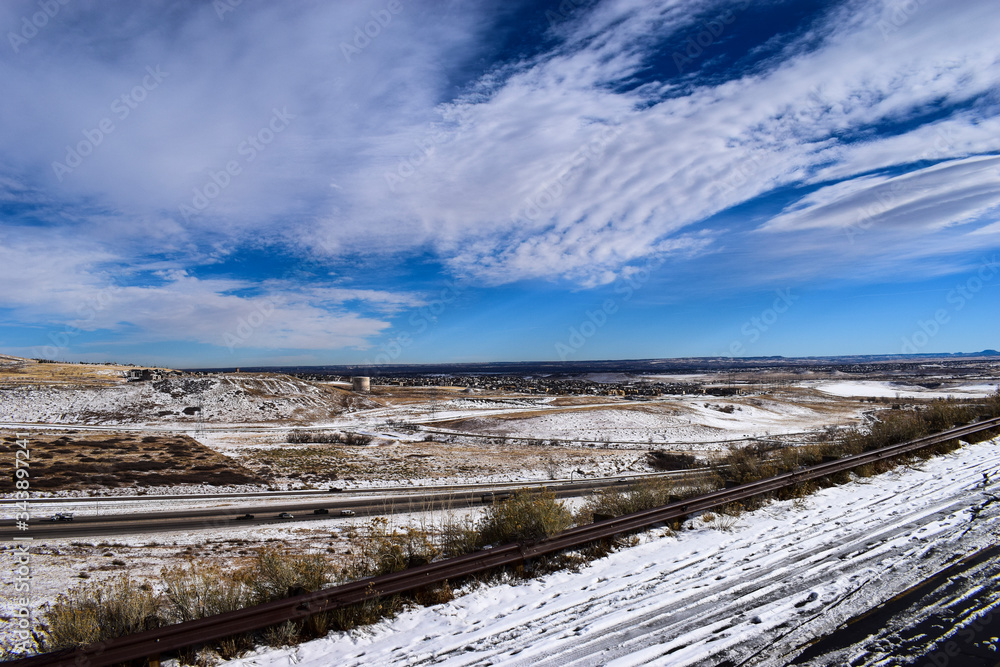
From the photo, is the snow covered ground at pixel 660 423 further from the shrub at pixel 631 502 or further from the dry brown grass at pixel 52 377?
the dry brown grass at pixel 52 377

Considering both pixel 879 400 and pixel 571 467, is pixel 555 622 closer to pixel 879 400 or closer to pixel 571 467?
pixel 571 467

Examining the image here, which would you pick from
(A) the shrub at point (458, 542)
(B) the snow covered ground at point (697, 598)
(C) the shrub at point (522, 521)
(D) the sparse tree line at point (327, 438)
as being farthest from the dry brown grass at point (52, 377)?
(B) the snow covered ground at point (697, 598)

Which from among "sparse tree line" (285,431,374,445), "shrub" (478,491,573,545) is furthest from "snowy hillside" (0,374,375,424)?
"shrub" (478,491,573,545)

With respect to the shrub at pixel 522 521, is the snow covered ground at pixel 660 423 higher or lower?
lower

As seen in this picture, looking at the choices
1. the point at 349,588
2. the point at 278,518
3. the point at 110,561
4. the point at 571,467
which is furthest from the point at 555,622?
the point at 571,467

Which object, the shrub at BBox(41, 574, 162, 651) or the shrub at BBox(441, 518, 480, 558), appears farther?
the shrub at BBox(441, 518, 480, 558)

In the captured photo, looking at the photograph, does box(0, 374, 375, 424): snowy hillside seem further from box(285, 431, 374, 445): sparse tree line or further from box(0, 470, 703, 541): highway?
box(0, 470, 703, 541): highway
